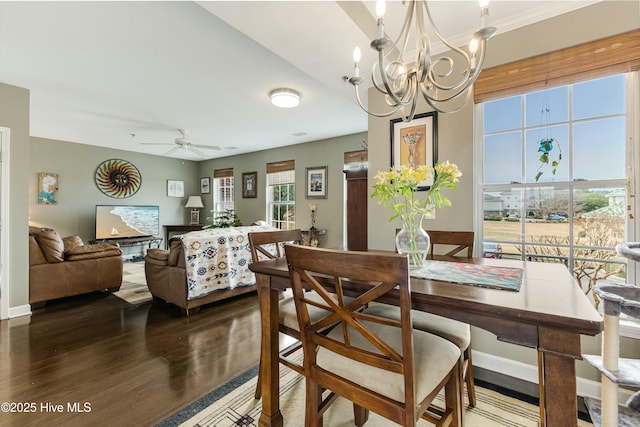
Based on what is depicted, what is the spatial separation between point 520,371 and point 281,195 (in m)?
5.00

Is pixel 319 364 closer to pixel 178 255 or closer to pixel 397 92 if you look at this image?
pixel 397 92

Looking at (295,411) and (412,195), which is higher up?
(412,195)

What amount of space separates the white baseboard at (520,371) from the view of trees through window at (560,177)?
21.1 inches

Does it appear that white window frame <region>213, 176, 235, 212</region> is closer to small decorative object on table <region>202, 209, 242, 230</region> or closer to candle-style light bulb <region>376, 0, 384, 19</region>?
small decorative object on table <region>202, 209, 242, 230</region>

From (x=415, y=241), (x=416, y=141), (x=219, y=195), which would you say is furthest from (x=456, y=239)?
(x=219, y=195)

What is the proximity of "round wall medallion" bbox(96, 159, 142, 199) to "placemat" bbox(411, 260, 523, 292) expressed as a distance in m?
7.10

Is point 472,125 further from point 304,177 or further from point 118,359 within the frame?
point 304,177

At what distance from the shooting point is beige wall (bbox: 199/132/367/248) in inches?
202

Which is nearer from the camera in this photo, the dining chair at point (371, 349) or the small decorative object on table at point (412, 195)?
the dining chair at point (371, 349)

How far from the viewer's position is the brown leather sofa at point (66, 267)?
3117mm

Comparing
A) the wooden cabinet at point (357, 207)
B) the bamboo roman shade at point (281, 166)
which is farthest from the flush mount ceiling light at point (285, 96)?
the bamboo roman shade at point (281, 166)

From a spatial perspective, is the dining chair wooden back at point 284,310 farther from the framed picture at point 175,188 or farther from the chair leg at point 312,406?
the framed picture at point 175,188

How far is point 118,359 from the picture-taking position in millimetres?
2098

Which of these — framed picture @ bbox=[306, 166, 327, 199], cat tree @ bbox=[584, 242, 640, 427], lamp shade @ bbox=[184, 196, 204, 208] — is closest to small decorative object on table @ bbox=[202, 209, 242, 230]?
lamp shade @ bbox=[184, 196, 204, 208]
